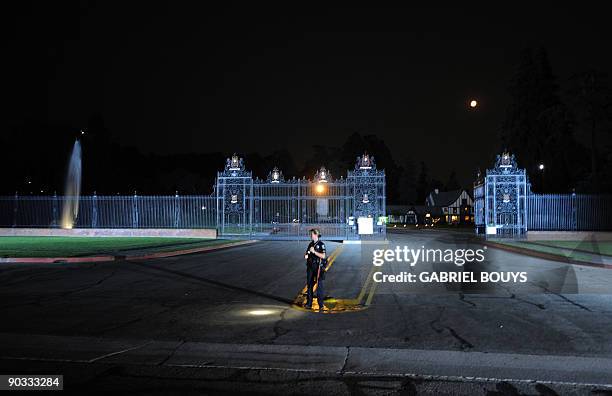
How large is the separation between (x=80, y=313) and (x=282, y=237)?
74.9ft

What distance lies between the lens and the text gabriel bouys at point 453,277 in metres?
14.5

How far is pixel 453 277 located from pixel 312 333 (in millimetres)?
7830

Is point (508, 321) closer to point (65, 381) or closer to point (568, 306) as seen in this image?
point (568, 306)

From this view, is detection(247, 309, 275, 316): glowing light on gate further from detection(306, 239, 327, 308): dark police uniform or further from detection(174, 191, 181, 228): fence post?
detection(174, 191, 181, 228): fence post

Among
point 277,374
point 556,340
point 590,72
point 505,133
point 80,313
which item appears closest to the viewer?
point 277,374

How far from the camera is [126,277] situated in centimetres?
1523

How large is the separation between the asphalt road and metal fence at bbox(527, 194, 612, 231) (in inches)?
665

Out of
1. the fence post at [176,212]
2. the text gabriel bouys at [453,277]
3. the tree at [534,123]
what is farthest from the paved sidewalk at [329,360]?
the tree at [534,123]

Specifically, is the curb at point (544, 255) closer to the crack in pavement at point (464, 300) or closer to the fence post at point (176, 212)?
the crack in pavement at point (464, 300)

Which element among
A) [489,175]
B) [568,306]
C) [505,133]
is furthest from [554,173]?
[568,306]

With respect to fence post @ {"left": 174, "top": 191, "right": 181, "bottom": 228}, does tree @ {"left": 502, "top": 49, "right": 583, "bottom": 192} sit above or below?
above

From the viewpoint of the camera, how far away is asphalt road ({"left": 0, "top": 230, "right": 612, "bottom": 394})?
6336mm

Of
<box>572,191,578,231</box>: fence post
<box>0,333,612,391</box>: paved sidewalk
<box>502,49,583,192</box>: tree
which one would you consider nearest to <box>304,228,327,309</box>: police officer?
<box>0,333,612,391</box>: paved sidewalk

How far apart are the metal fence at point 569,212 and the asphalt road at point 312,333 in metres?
16.9
